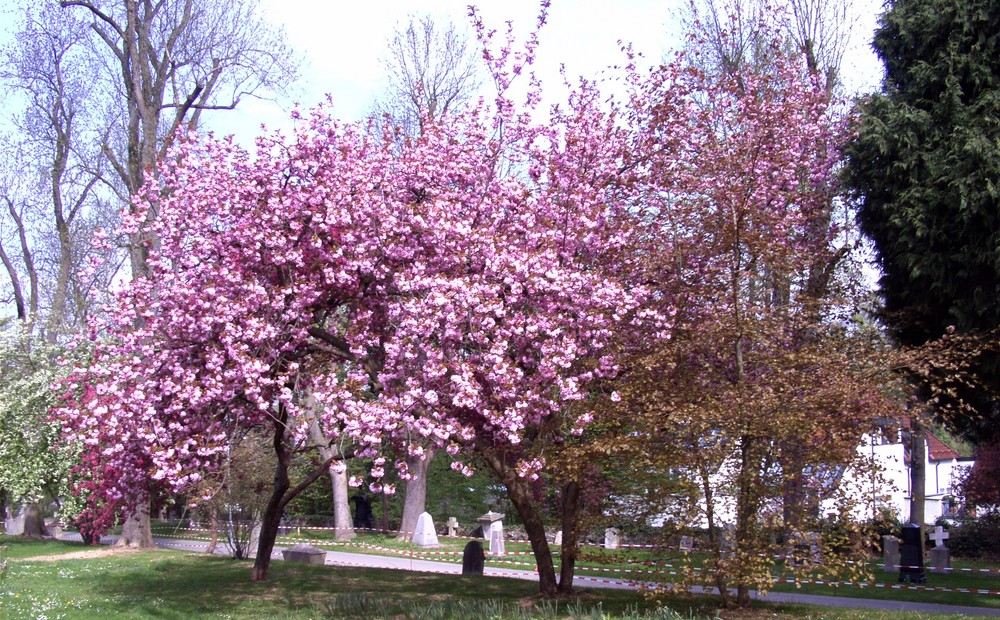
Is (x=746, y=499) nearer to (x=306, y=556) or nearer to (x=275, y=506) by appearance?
(x=275, y=506)

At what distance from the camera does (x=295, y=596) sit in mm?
13414

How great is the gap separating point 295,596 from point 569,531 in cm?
442

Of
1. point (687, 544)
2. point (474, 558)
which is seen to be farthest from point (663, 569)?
point (474, 558)

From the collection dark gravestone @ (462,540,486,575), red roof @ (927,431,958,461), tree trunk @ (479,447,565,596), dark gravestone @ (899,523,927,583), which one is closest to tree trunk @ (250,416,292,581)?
tree trunk @ (479,447,565,596)

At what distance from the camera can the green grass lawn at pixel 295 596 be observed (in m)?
11.0

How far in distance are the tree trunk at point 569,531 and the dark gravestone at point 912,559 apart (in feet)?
24.7

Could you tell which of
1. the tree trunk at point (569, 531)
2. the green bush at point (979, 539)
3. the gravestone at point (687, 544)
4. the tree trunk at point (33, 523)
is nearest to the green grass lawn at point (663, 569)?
the gravestone at point (687, 544)

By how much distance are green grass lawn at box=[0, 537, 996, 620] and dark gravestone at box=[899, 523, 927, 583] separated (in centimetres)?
227

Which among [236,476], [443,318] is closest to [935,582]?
[443,318]

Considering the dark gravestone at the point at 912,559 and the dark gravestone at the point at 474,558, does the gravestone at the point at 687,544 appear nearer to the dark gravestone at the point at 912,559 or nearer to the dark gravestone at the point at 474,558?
the dark gravestone at the point at 474,558

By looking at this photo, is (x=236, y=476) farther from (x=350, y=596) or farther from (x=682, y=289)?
(x=682, y=289)

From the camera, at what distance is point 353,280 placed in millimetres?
11008

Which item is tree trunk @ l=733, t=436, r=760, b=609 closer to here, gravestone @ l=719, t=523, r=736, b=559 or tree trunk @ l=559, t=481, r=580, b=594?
gravestone @ l=719, t=523, r=736, b=559

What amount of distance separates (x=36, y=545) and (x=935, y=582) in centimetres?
2359
